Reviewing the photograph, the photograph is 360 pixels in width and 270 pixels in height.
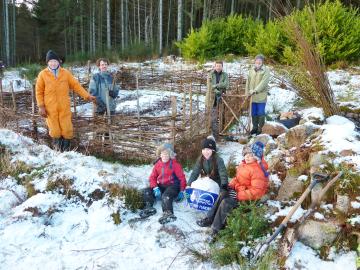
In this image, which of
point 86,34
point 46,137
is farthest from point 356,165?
point 86,34

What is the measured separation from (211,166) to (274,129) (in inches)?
89.8

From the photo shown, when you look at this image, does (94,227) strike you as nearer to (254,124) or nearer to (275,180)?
(275,180)

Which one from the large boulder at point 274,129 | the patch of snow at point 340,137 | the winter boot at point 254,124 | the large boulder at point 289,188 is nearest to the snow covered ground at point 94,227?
the patch of snow at point 340,137

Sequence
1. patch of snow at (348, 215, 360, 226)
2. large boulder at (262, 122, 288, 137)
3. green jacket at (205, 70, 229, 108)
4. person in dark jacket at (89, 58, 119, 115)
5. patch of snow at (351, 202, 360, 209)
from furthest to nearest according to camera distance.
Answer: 1. green jacket at (205, 70, 229, 108)
2. large boulder at (262, 122, 288, 137)
3. person in dark jacket at (89, 58, 119, 115)
4. patch of snow at (351, 202, 360, 209)
5. patch of snow at (348, 215, 360, 226)

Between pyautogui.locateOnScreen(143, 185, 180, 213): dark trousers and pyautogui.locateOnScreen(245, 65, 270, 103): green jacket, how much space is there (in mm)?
2717

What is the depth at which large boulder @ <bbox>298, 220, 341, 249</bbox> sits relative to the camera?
10.6 feet

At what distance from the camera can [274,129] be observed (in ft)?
20.0

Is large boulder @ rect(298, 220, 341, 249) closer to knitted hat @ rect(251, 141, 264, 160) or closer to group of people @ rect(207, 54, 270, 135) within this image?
knitted hat @ rect(251, 141, 264, 160)

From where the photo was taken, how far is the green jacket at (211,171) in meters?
4.16

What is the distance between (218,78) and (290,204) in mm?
3286

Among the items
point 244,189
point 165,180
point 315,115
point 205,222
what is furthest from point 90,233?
point 315,115

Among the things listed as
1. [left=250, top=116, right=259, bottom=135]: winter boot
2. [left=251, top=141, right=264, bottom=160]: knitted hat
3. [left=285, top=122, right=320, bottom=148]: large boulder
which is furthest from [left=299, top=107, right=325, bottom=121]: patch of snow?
[left=251, top=141, right=264, bottom=160]: knitted hat

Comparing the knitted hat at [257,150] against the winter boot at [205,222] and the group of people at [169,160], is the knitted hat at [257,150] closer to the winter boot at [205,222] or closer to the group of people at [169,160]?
the group of people at [169,160]

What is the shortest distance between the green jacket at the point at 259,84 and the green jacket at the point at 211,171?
7.70 ft
